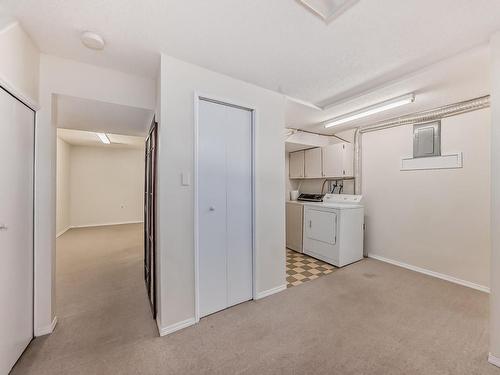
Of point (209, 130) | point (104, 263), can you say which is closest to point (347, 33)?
point (209, 130)

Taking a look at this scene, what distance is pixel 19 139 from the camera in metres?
1.48

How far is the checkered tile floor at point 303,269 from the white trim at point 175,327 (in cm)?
126

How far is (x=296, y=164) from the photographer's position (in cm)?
480

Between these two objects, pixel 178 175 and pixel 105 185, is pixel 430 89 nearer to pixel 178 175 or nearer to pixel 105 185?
pixel 178 175

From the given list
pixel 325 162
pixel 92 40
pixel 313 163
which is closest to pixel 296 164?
pixel 313 163

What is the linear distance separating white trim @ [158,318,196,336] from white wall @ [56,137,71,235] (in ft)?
16.4

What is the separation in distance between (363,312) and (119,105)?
3200 millimetres

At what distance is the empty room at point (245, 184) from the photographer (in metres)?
1.40

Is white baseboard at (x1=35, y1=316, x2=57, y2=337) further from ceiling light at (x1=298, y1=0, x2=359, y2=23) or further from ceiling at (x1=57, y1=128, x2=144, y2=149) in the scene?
ceiling at (x1=57, y1=128, x2=144, y2=149)

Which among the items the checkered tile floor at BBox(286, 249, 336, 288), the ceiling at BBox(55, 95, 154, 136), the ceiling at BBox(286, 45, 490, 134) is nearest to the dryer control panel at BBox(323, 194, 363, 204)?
the checkered tile floor at BBox(286, 249, 336, 288)

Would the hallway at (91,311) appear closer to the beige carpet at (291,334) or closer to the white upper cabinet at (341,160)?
the beige carpet at (291,334)

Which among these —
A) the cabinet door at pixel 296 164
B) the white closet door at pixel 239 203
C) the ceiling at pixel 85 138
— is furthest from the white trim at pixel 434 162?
the ceiling at pixel 85 138

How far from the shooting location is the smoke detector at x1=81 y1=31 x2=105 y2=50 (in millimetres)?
1502

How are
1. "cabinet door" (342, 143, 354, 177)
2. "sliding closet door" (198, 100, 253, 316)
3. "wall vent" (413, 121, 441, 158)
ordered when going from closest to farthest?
"sliding closet door" (198, 100, 253, 316) → "wall vent" (413, 121, 441, 158) → "cabinet door" (342, 143, 354, 177)
